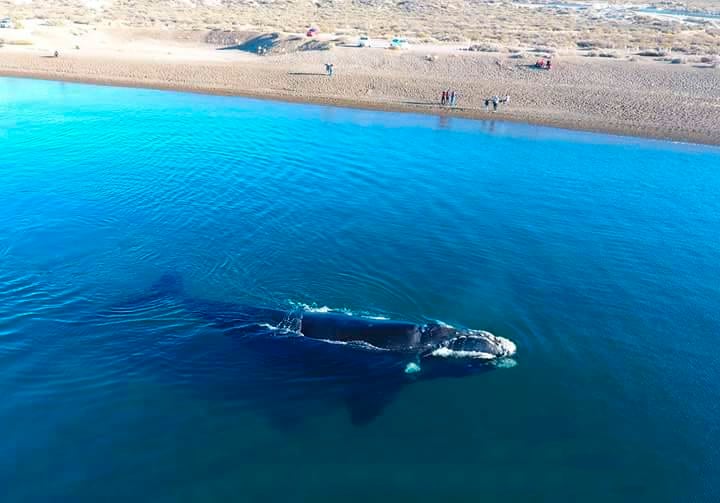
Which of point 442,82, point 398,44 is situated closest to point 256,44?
point 398,44

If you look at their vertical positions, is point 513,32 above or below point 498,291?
above

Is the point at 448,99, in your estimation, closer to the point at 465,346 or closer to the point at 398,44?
the point at 398,44

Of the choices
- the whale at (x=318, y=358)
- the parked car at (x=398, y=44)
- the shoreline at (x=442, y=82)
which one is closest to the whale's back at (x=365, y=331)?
the whale at (x=318, y=358)

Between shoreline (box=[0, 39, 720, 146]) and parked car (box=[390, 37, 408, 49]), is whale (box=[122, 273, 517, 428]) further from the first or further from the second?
parked car (box=[390, 37, 408, 49])

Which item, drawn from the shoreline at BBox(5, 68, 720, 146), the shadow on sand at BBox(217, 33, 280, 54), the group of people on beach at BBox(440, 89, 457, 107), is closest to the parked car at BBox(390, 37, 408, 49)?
the shadow on sand at BBox(217, 33, 280, 54)

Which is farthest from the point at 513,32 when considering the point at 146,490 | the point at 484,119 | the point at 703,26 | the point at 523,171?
the point at 146,490

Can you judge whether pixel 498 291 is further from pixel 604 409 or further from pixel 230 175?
pixel 230 175
